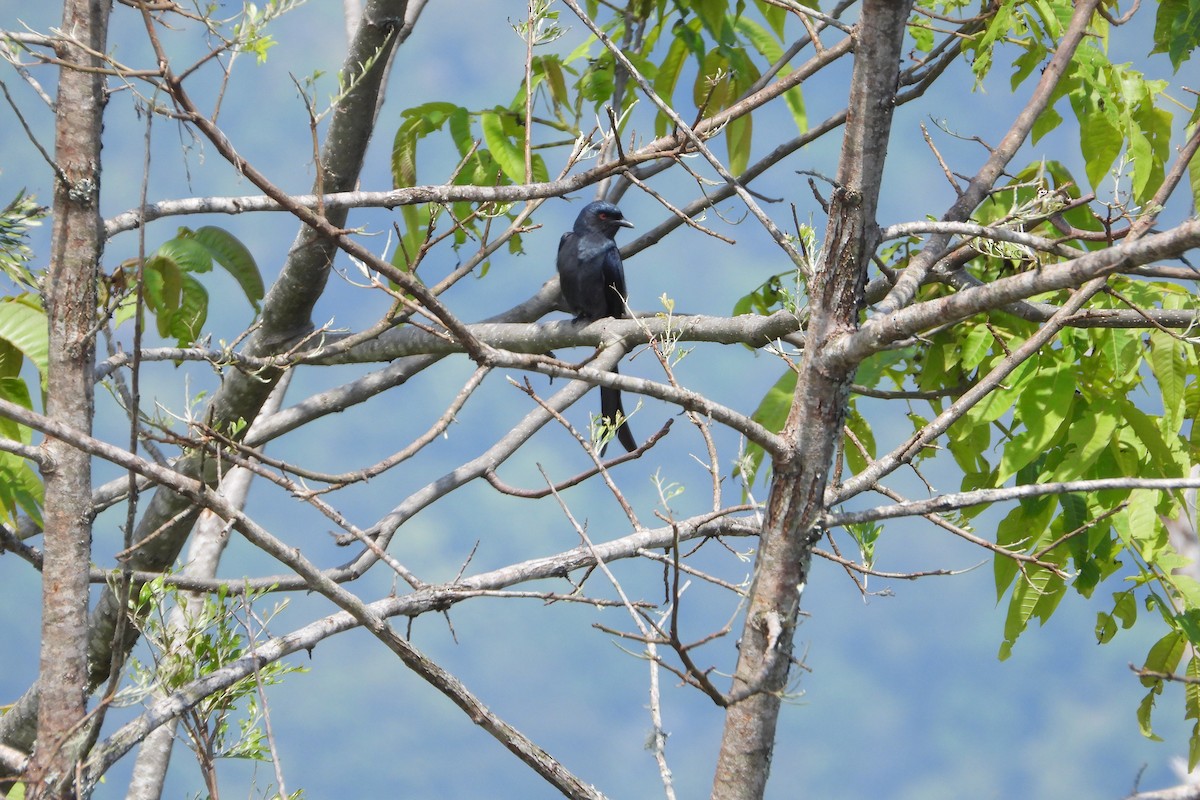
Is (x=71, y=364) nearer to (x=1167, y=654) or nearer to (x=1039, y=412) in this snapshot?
(x=1039, y=412)

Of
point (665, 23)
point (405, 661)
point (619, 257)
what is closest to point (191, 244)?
point (405, 661)

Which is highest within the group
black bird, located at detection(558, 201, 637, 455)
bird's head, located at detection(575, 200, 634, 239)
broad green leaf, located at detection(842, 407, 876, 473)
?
bird's head, located at detection(575, 200, 634, 239)

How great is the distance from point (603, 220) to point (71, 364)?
171 inches

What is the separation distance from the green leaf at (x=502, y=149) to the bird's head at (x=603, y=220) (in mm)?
2626

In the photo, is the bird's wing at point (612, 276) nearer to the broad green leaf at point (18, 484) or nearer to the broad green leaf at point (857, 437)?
the broad green leaf at point (857, 437)

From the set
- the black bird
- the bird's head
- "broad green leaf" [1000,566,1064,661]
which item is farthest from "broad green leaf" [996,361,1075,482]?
the bird's head

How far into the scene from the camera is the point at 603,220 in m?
7.30

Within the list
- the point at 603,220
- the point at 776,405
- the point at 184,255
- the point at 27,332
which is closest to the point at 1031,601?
the point at 776,405

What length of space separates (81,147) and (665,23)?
3.02m

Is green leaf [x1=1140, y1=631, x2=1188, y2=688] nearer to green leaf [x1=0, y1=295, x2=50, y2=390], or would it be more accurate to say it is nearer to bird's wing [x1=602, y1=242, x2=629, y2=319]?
bird's wing [x1=602, y1=242, x2=629, y2=319]

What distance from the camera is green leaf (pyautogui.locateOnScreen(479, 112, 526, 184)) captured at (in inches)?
177

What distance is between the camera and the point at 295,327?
536 centimetres

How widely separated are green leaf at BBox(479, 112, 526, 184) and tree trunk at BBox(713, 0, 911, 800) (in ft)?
6.64

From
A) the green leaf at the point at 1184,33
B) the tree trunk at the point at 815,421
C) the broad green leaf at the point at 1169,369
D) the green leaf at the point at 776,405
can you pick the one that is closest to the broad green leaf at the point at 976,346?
the broad green leaf at the point at 1169,369
